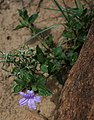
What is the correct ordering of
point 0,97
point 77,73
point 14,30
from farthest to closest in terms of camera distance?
point 14,30 < point 0,97 < point 77,73

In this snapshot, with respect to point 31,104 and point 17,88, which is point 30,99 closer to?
point 31,104

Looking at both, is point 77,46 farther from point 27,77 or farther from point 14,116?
point 14,116

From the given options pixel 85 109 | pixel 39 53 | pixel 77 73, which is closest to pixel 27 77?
pixel 39 53

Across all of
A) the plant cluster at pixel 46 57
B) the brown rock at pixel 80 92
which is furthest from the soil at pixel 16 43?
the brown rock at pixel 80 92

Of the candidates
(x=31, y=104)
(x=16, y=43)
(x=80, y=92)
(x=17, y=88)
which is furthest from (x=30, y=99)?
(x=16, y=43)

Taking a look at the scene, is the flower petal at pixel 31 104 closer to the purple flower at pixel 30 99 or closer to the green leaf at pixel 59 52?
the purple flower at pixel 30 99

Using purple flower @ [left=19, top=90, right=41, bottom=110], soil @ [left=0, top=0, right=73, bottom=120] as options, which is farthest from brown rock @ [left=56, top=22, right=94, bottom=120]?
soil @ [left=0, top=0, right=73, bottom=120]
